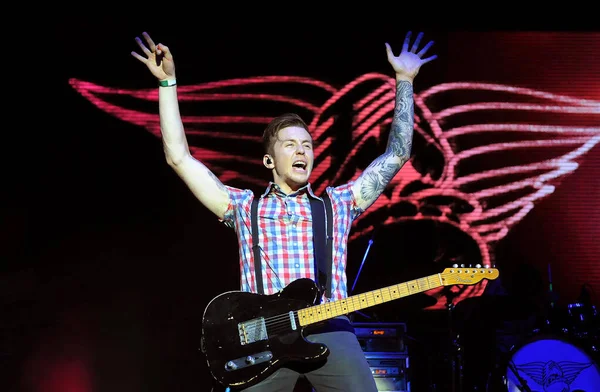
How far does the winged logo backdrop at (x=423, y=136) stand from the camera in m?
6.57

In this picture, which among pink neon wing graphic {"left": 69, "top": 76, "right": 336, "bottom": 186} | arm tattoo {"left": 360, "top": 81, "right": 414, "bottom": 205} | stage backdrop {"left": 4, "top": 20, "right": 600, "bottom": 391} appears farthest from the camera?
pink neon wing graphic {"left": 69, "top": 76, "right": 336, "bottom": 186}

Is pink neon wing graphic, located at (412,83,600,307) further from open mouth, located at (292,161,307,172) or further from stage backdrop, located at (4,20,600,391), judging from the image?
open mouth, located at (292,161,307,172)

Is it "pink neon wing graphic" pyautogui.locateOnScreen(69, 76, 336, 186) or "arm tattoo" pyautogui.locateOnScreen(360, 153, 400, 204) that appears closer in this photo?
"arm tattoo" pyautogui.locateOnScreen(360, 153, 400, 204)

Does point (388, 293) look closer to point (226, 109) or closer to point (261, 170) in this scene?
point (261, 170)

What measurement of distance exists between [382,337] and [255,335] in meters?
2.94

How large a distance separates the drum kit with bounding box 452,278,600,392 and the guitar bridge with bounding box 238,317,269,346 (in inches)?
122

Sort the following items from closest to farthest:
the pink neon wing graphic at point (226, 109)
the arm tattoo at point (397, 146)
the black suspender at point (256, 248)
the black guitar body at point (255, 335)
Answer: the black guitar body at point (255, 335), the black suspender at point (256, 248), the arm tattoo at point (397, 146), the pink neon wing graphic at point (226, 109)

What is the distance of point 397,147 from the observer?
3.29 m

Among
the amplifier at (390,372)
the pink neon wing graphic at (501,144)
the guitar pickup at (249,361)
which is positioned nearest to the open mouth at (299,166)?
the guitar pickup at (249,361)

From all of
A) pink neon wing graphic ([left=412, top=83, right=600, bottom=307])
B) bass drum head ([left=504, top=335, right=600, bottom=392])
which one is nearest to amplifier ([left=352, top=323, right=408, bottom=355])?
bass drum head ([left=504, top=335, right=600, bottom=392])

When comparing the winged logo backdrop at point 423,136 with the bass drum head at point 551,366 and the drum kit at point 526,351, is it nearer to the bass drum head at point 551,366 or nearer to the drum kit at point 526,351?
the drum kit at point 526,351

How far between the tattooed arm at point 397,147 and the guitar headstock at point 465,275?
0.51 metres

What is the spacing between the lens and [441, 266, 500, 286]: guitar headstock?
300 centimetres

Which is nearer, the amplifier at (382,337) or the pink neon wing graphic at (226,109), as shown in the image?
the amplifier at (382,337)
